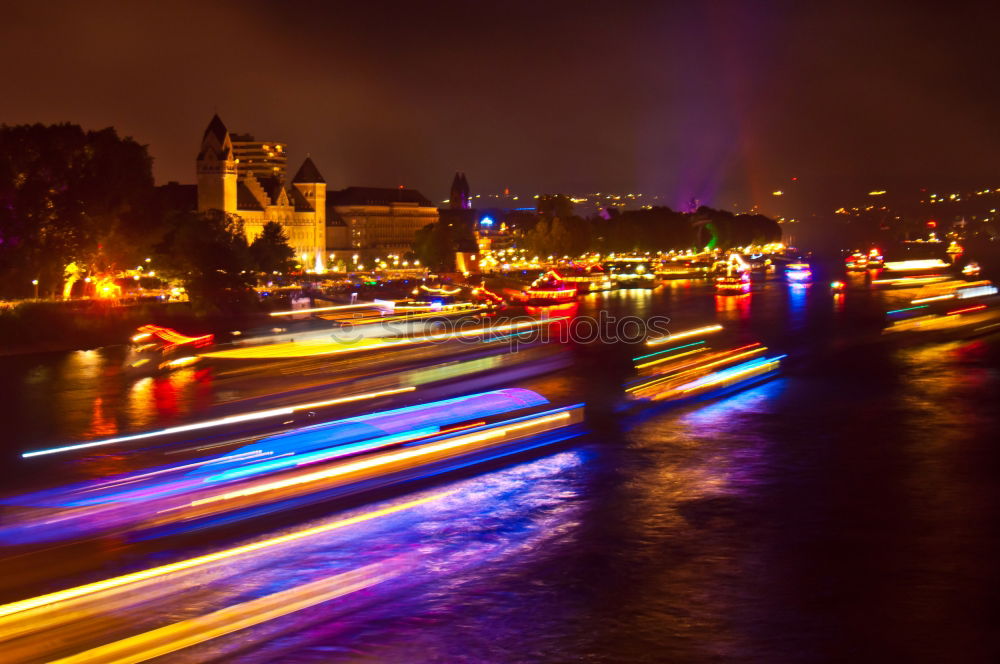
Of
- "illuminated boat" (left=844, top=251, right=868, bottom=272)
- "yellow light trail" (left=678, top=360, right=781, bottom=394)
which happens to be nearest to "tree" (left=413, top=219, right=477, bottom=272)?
"illuminated boat" (left=844, top=251, right=868, bottom=272)

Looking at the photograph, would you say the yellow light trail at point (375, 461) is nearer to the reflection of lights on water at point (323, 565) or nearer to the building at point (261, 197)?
the reflection of lights on water at point (323, 565)

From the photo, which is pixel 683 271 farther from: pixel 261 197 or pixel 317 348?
pixel 317 348

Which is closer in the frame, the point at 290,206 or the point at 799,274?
the point at 799,274

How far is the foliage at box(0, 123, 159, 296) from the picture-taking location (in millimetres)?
47781

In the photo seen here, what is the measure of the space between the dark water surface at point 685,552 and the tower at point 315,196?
499 feet

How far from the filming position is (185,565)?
11.2 m

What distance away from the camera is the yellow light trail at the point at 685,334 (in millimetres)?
36344

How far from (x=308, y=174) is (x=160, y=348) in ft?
471

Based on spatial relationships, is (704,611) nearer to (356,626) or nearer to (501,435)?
(356,626)

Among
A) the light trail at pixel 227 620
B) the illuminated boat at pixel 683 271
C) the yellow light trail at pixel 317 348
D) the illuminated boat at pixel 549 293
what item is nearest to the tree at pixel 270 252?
the illuminated boat at pixel 549 293

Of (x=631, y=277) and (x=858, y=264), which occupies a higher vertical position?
(x=858, y=264)

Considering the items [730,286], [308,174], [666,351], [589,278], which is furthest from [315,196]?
[666,351]

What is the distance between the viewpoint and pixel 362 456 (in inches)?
620

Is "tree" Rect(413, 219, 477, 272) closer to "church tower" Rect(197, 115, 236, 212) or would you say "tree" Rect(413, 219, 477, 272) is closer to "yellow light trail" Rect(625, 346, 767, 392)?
"church tower" Rect(197, 115, 236, 212)
